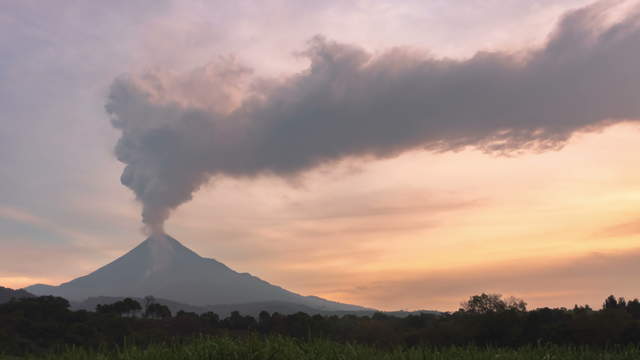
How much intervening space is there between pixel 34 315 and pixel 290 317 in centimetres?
3282

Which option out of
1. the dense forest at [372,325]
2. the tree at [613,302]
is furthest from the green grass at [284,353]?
the tree at [613,302]

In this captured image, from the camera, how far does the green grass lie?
44.1 ft

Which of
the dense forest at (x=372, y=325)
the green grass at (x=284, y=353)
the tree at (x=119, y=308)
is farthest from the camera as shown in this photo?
the tree at (x=119, y=308)

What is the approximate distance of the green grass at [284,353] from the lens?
529 inches

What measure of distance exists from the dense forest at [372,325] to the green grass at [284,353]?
2482 centimetres

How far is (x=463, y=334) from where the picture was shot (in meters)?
54.8

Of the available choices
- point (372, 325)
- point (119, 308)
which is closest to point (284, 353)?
point (372, 325)

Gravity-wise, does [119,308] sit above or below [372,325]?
above

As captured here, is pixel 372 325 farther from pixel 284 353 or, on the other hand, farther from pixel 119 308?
pixel 284 353

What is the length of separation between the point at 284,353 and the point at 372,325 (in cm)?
5165

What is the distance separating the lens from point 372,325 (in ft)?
209

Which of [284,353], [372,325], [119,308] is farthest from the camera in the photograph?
[119,308]

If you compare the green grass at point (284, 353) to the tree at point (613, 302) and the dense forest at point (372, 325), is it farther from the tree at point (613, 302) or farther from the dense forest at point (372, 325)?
the tree at point (613, 302)

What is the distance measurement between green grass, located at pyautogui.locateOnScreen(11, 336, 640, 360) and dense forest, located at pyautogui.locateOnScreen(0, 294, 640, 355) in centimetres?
2482
